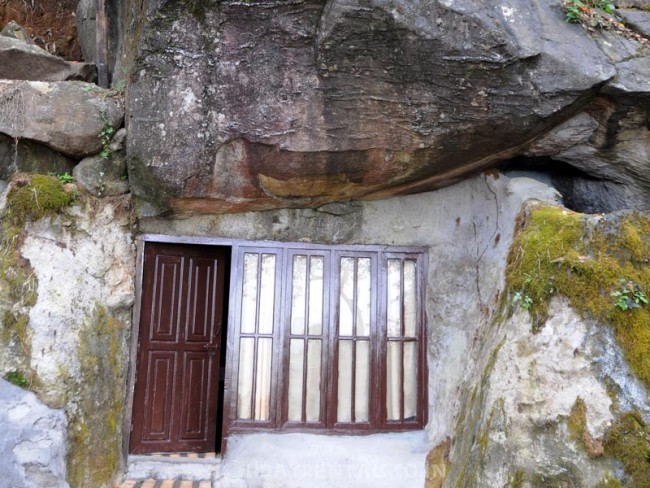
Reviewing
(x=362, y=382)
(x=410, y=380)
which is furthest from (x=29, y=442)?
(x=410, y=380)

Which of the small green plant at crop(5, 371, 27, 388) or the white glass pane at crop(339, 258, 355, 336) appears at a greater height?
the white glass pane at crop(339, 258, 355, 336)

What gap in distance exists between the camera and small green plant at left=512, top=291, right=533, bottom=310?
372cm

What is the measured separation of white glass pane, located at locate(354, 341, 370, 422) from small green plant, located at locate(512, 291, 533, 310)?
1643mm

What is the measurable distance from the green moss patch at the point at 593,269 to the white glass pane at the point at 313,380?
6.08ft

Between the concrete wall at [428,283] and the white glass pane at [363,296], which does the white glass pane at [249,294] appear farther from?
the white glass pane at [363,296]

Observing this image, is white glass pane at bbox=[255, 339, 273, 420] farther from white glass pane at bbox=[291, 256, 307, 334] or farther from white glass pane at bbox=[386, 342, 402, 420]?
white glass pane at bbox=[386, 342, 402, 420]

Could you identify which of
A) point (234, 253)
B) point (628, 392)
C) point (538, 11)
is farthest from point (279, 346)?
point (538, 11)

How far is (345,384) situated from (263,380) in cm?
74

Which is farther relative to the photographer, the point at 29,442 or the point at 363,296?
the point at 363,296

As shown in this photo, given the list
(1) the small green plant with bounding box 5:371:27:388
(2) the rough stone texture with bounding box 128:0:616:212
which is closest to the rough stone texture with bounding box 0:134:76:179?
(2) the rough stone texture with bounding box 128:0:616:212

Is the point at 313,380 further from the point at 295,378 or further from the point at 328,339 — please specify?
the point at 328,339

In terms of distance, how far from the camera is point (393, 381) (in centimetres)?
503

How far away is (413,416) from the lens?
4.98m

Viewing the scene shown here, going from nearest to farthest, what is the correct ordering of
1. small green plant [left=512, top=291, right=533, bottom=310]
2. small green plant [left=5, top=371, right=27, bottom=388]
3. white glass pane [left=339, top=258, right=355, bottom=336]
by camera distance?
small green plant [left=512, top=291, right=533, bottom=310] < small green plant [left=5, top=371, right=27, bottom=388] < white glass pane [left=339, top=258, right=355, bottom=336]
